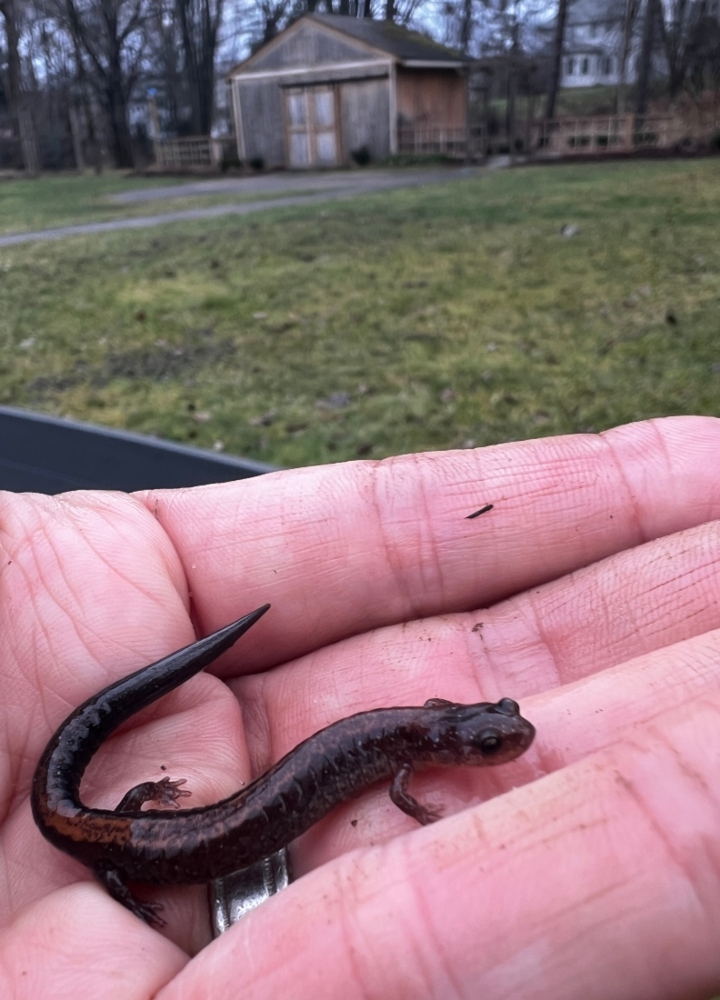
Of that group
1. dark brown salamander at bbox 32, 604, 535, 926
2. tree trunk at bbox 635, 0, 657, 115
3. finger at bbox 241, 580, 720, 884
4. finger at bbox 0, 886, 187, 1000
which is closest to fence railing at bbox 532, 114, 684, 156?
tree trunk at bbox 635, 0, 657, 115

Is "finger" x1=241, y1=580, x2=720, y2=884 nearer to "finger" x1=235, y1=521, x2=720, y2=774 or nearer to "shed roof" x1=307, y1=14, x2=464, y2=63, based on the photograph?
"finger" x1=235, y1=521, x2=720, y2=774

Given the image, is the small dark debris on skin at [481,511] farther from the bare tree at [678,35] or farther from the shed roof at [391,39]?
the bare tree at [678,35]

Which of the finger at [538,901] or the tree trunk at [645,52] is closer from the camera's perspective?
the finger at [538,901]

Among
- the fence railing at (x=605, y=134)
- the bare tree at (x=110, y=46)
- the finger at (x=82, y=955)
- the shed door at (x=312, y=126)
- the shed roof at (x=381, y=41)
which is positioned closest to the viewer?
the finger at (x=82, y=955)

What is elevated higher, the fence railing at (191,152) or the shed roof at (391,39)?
the shed roof at (391,39)

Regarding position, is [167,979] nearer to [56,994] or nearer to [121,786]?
[56,994]

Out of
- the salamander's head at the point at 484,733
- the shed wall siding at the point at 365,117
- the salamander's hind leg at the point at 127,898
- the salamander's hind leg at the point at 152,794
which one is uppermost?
the shed wall siding at the point at 365,117

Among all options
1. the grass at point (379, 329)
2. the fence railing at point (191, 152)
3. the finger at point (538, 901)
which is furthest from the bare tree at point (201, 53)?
the finger at point (538, 901)

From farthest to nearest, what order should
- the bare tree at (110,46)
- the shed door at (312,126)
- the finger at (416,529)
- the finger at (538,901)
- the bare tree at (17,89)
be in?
the bare tree at (110,46) → the bare tree at (17,89) → the shed door at (312,126) → the finger at (416,529) → the finger at (538,901)
